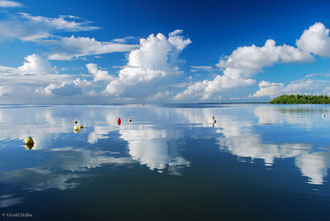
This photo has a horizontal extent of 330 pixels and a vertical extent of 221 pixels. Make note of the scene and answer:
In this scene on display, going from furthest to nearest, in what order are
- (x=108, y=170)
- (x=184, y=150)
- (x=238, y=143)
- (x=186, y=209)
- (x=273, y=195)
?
(x=238, y=143), (x=184, y=150), (x=108, y=170), (x=273, y=195), (x=186, y=209)

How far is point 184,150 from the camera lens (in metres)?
23.1

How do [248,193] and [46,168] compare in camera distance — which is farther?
[46,168]

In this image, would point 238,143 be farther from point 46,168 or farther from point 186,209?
point 46,168

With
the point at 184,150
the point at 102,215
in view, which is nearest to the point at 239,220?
the point at 102,215

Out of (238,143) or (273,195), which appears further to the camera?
(238,143)

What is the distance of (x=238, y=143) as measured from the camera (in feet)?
86.6

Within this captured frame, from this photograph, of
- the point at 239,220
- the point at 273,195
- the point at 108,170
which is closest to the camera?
the point at 239,220

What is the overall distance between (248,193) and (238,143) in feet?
47.7

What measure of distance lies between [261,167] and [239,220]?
811 cm

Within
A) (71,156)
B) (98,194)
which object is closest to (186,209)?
(98,194)

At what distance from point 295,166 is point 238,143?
9.48m

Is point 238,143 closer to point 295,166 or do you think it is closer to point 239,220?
point 295,166

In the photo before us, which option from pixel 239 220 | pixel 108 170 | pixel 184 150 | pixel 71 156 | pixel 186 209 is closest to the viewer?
pixel 239 220

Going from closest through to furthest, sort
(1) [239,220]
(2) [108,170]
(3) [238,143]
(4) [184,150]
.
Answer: (1) [239,220] < (2) [108,170] < (4) [184,150] < (3) [238,143]
